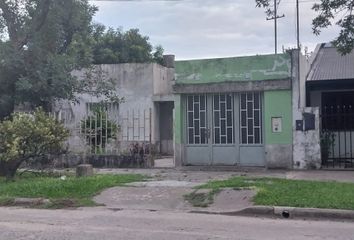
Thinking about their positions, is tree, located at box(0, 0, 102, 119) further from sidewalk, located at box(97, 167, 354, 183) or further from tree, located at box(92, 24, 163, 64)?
tree, located at box(92, 24, 163, 64)

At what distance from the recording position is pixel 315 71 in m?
19.6

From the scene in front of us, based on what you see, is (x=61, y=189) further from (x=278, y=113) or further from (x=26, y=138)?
(x=278, y=113)

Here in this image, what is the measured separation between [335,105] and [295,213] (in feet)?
34.6

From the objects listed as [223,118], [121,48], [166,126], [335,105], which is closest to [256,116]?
[223,118]

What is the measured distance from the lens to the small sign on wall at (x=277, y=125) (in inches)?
624

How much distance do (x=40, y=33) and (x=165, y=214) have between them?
882 centimetres

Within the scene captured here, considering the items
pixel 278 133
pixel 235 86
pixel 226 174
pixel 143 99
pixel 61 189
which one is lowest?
pixel 61 189

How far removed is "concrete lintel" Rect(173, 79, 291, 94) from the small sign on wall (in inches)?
37.7

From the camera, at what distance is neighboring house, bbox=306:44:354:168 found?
16938 millimetres

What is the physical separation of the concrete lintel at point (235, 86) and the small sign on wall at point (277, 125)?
0.96m

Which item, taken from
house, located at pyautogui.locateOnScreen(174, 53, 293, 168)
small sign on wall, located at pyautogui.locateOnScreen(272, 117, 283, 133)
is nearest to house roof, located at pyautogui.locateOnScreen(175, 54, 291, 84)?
house, located at pyautogui.locateOnScreen(174, 53, 293, 168)

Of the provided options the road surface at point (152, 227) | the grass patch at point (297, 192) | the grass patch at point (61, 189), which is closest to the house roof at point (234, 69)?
the grass patch at point (297, 192)

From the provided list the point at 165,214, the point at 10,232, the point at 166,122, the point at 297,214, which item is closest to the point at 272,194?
the point at 297,214

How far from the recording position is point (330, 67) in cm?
2019
